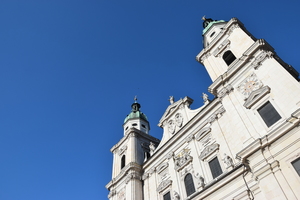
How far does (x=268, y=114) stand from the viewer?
1439 cm

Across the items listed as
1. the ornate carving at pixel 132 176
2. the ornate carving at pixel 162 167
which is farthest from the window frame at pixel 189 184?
the ornate carving at pixel 132 176

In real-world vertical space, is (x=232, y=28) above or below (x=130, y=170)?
above

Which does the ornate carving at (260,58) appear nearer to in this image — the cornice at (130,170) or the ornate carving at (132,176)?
the cornice at (130,170)

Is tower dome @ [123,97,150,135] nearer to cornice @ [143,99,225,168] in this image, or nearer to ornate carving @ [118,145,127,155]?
ornate carving @ [118,145,127,155]

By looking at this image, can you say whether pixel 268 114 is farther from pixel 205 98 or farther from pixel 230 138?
pixel 205 98

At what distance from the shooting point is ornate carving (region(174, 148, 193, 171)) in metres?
19.2

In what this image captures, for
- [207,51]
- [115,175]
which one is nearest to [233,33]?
[207,51]

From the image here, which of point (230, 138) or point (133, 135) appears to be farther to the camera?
point (133, 135)

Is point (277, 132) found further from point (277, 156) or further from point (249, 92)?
point (249, 92)

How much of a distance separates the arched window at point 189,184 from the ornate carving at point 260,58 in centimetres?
933

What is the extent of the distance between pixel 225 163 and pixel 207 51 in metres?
10.8

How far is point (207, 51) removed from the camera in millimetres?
22406

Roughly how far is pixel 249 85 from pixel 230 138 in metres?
3.85

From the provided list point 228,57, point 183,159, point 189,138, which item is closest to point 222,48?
point 228,57
